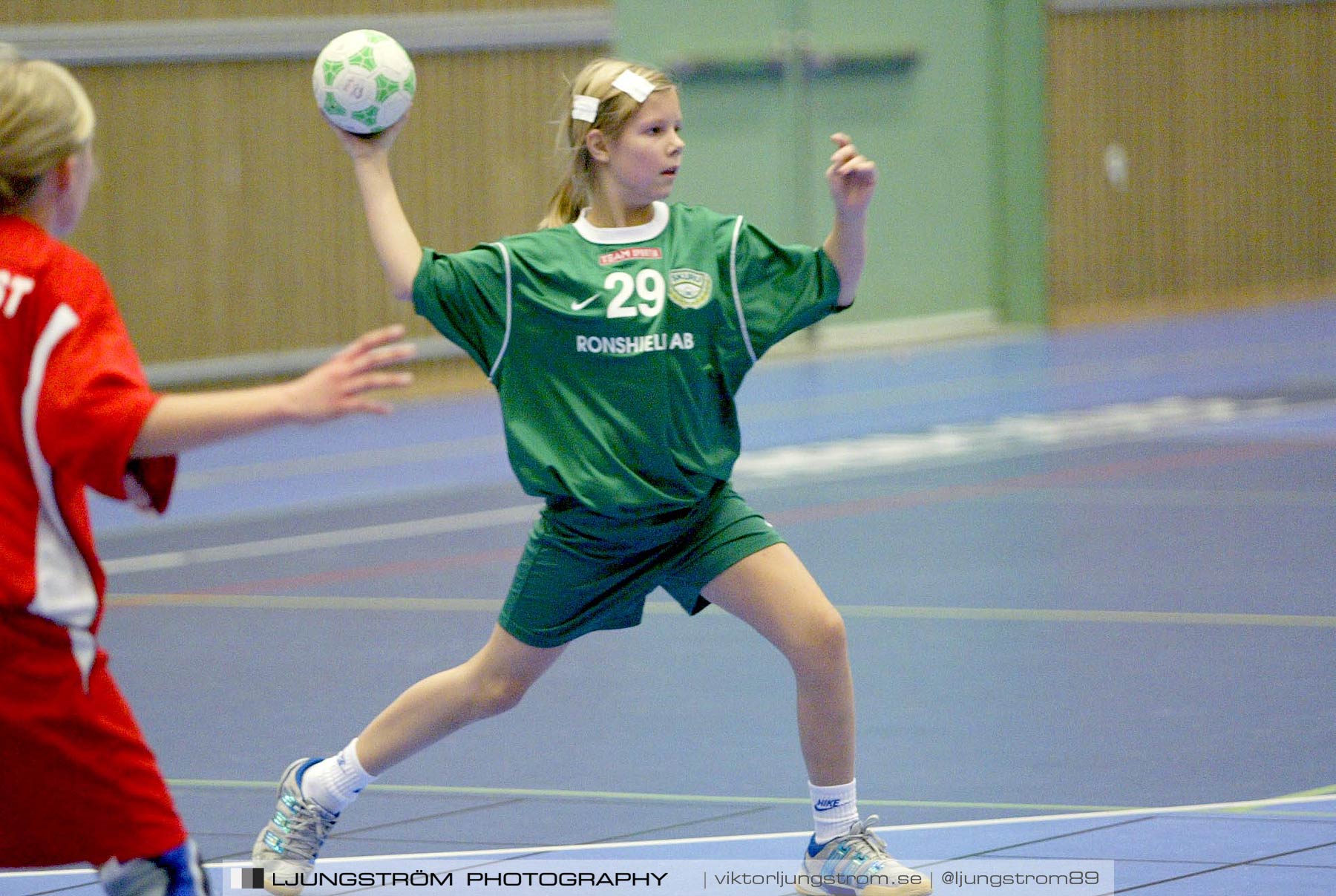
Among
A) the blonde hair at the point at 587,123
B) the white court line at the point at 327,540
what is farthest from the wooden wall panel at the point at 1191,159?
the blonde hair at the point at 587,123

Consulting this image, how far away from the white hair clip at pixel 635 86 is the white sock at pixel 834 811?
1.39 meters

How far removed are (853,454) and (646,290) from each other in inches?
276

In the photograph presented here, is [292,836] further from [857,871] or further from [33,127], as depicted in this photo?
[33,127]

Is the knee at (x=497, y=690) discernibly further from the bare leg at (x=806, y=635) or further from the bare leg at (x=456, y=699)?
the bare leg at (x=806, y=635)

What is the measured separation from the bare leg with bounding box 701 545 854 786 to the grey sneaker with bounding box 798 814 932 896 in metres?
0.12

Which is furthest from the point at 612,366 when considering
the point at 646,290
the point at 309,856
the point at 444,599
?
the point at 444,599

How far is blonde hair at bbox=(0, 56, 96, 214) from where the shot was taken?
2541 mm

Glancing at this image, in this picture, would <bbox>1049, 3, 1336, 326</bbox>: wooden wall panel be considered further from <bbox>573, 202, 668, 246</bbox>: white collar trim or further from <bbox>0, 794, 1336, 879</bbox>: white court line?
<bbox>573, 202, 668, 246</bbox>: white collar trim

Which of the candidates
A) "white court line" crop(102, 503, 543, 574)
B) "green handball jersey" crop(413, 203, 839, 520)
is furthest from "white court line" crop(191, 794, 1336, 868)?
"white court line" crop(102, 503, 543, 574)

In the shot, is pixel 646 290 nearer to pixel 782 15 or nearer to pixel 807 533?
pixel 807 533

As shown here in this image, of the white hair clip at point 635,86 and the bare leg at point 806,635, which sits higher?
the white hair clip at point 635,86

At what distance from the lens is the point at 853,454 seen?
35.4 feet

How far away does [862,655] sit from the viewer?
6.16 metres

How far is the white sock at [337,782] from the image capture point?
4.02 m
